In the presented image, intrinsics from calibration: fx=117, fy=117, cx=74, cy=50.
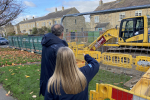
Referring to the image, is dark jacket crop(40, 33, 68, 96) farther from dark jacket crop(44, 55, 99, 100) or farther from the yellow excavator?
the yellow excavator

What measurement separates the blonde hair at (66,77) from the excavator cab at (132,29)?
751cm

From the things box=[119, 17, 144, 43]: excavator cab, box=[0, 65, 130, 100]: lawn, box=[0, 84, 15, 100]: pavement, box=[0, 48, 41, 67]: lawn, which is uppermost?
box=[119, 17, 144, 43]: excavator cab

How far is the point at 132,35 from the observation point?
8.69 meters

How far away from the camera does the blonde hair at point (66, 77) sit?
134 cm

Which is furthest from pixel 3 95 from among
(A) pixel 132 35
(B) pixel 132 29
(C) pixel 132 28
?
(B) pixel 132 29

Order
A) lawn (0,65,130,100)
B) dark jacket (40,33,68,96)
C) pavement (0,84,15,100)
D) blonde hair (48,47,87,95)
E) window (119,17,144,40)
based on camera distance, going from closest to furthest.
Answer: blonde hair (48,47,87,95) → dark jacket (40,33,68,96) → pavement (0,84,15,100) → lawn (0,65,130,100) → window (119,17,144,40)

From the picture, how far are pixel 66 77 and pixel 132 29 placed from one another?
8777 mm

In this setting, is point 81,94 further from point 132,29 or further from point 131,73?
point 132,29

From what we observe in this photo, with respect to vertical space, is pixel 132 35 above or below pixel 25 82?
above

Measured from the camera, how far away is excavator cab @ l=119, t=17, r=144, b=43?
8.23m

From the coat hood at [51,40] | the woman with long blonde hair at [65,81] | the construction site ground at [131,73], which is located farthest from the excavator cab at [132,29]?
the woman with long blonde hair at [65,81]

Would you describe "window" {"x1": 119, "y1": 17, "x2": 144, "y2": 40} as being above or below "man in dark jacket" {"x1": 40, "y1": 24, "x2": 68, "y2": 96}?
above

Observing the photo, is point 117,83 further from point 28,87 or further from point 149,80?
point 28,87

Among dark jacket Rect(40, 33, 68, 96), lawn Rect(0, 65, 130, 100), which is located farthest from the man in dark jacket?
lawn Rect(0, 65, 130, 100)
